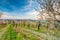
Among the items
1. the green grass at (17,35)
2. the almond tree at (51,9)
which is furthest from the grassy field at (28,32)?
the almond tree at (51,9)

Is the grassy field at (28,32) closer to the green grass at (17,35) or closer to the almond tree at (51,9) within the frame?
the green grass at (17,35)

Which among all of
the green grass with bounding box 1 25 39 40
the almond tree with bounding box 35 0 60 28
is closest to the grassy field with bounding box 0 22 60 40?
the green grass with bounding box 1 25 39 40

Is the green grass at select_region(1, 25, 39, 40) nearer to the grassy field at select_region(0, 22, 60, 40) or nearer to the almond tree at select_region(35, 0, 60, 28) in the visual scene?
the grassy field at select_region(0, 22, 60, 40)

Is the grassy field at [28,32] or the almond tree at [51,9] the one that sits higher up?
the almond tree at [51,9]

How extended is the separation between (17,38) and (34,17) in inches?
25.8

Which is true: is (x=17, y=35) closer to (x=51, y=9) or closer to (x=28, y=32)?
(x=28, y=32)

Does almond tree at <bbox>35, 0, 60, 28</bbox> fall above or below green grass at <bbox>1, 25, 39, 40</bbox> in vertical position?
above

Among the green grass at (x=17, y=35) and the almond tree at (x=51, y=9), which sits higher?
the almond tree at (x=51, y=9)

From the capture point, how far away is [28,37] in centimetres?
317

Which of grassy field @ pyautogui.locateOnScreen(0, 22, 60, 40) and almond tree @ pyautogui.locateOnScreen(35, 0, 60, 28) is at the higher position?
almond tree @ pyautogui.locateOnScreen(35, 0, 60, 28)

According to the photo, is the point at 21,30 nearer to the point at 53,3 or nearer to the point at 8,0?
the point at 8,0

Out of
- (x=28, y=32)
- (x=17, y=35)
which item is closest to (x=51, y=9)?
(x=28, y=32)

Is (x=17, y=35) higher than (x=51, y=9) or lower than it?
lower

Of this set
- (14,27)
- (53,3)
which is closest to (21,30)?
(14,27)
